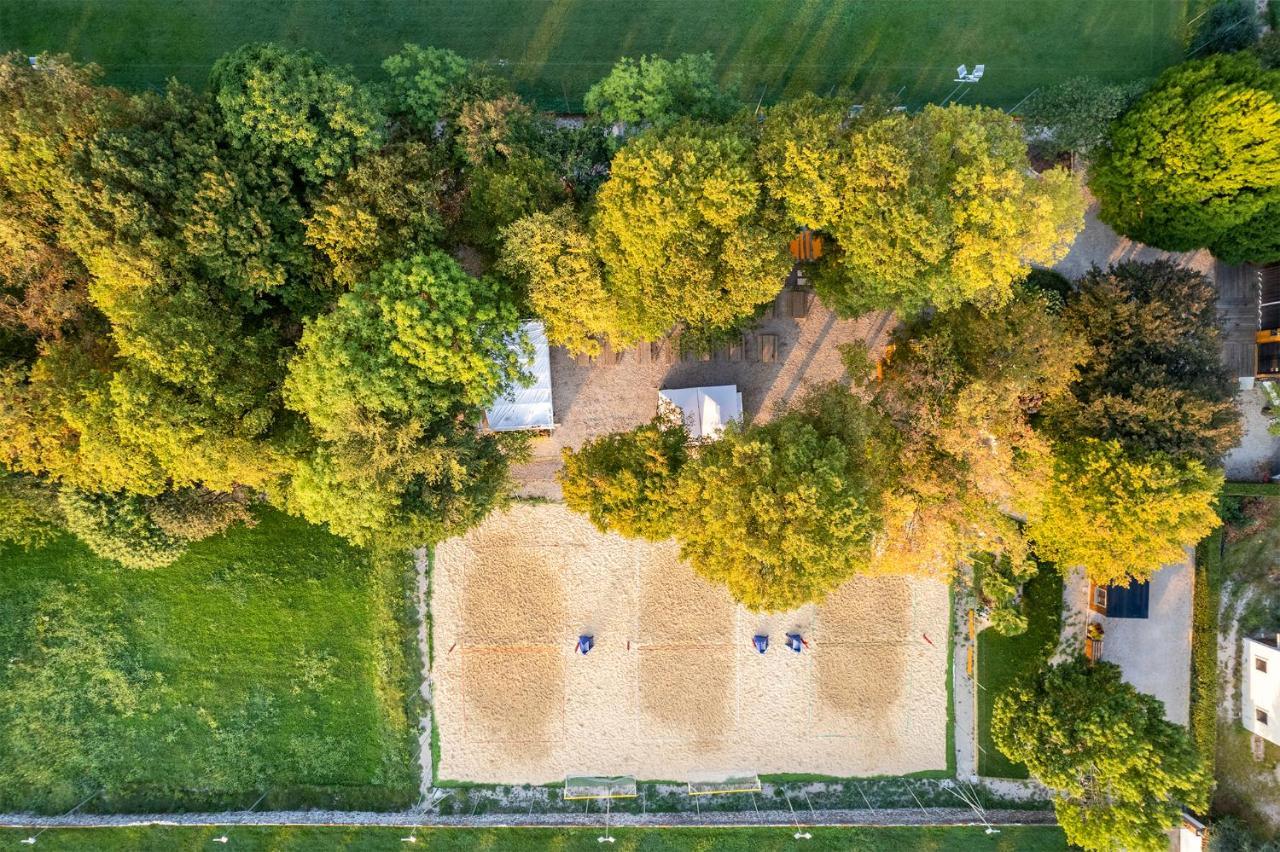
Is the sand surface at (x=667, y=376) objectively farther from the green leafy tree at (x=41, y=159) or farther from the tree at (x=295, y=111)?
the green leafy tree at (x=41, y=159)

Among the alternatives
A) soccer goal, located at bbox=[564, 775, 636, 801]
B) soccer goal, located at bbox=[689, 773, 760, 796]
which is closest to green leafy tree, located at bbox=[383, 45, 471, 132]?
soccer goal, located at bbox=[564, 775, 636, 801]

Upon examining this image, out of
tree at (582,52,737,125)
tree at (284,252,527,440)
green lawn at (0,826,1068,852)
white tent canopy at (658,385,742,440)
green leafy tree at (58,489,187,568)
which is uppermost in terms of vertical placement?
tree at (582,52,737,125)

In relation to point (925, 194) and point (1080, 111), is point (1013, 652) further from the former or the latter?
point (1080, 111)

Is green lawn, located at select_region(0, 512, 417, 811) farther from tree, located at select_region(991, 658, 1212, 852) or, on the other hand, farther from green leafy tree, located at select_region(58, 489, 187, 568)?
tree, located at select_region(991, 658, 1212, 852)

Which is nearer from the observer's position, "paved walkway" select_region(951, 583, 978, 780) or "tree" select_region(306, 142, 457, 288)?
"tree" select_region(306, 142, 457, 288)

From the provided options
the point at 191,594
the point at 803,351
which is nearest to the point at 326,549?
the point at 191,594

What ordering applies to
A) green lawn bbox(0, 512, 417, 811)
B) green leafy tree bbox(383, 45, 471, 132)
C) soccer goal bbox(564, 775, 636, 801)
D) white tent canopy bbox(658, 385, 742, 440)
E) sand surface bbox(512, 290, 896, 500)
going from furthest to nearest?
sand surface bbox(512, 290, 896, 500), soccer goal bbox(564, 775, 636, 801), green lawn bbox(0, 512, 417, 811), white tent canopy bbox(658, 385, 742, 440), green leafy tree bbox(383, 45, 471, 132)
